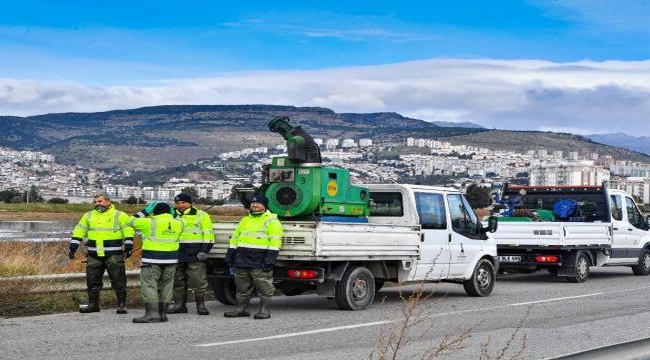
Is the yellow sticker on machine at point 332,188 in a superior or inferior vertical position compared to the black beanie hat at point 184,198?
superior

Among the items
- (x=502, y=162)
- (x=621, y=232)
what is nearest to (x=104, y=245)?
(x=621, y=232)

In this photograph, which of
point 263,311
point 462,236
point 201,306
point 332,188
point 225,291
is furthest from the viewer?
point 462,236

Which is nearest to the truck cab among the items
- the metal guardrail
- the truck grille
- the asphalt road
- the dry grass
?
the asphalt road

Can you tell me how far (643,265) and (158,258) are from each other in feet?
45.6

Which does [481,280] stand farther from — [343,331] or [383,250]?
[343,331]

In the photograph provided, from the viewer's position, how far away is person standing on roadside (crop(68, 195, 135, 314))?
13578 millimetres

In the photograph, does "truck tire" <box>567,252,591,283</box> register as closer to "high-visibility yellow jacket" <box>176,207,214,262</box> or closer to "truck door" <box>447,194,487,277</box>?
"truck door" <box>447,194,487,277</box>

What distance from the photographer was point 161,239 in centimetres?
1312

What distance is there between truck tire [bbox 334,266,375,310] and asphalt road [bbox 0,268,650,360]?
181mm

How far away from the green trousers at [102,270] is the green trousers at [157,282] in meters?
0.72

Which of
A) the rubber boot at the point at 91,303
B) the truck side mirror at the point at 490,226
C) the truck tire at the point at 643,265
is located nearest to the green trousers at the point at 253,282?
the rubber boot at the point at 91,303

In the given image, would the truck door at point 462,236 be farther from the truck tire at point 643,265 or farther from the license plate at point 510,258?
the truck tire at point 643,265

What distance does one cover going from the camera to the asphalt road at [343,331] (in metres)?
10.1

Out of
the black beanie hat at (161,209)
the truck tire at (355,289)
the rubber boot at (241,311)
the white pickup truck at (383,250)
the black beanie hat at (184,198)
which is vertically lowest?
the rubber boot at (241,311)
